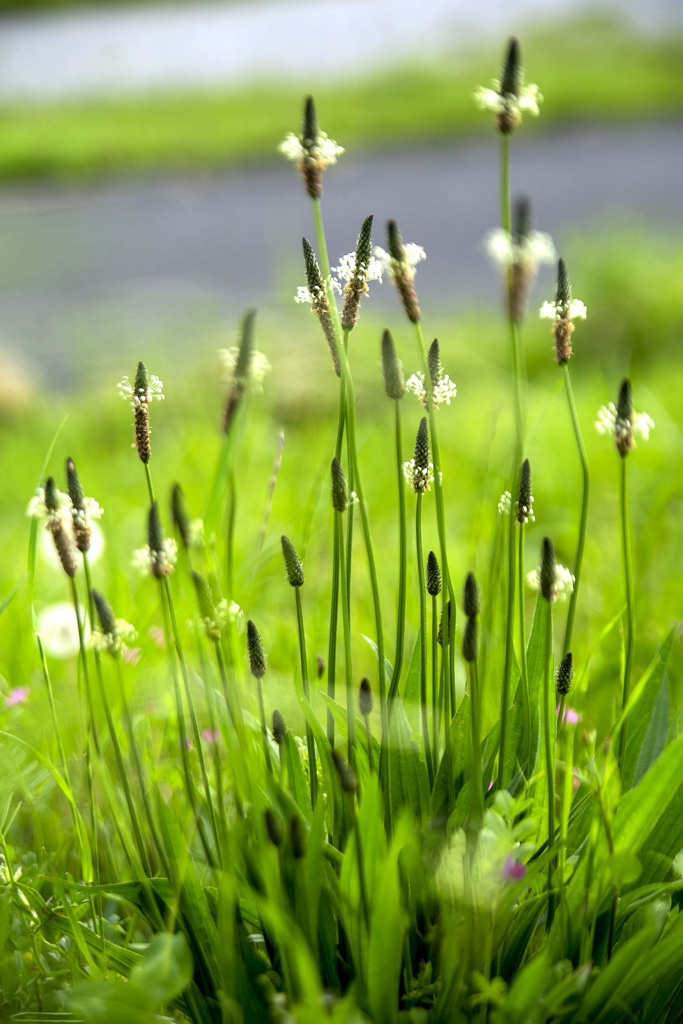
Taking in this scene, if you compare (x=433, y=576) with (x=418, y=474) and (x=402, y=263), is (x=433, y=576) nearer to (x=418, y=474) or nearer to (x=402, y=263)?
(x=418, y=474)

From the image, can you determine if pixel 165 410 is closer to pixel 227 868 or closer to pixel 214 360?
pixel 214 360

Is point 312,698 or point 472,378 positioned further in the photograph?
point 472,378

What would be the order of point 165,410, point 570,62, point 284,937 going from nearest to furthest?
1. point 284,937
2. point 165,410
3. point 570,62

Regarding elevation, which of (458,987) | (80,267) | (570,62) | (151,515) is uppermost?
(570,62)

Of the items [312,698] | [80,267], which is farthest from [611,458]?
[80,267]

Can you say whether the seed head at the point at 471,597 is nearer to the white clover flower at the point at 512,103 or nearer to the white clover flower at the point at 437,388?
the white clover flower at the point at 437,388

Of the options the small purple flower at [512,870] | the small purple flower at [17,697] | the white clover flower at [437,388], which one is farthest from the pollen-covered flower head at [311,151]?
the small purple flower at [17,697]

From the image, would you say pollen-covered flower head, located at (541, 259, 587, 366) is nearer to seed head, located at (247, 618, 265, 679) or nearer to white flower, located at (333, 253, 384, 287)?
white flower, located at (333, 253, 384, 287)
